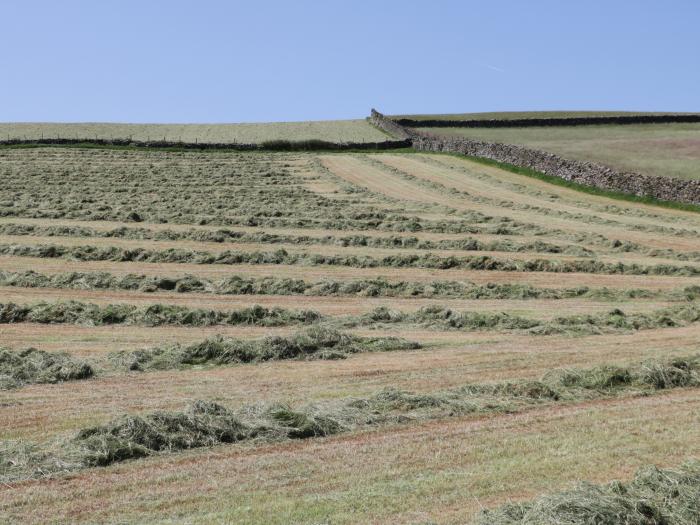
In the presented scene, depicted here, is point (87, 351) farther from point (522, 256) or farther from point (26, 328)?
point (522, 256)

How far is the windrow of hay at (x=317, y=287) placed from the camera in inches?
Answer: 830

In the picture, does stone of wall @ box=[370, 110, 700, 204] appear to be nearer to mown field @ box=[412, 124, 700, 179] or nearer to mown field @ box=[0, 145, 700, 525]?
mown field @ box=[412, 124, 700, 179]

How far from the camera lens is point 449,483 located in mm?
8766

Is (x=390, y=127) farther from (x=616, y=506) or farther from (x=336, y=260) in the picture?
(x=616, y=506)

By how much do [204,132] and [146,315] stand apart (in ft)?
253

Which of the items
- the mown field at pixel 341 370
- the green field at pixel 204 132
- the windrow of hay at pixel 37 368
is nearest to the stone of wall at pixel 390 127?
the green field at pixel 204 132

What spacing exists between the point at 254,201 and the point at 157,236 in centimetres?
1129

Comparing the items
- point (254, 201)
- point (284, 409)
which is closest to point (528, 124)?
point (254, 201)

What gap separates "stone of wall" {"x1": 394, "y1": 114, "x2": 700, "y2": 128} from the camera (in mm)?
92875

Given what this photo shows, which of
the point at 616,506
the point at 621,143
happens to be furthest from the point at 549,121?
the point at 616,506

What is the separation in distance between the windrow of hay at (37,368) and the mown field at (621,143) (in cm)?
4067

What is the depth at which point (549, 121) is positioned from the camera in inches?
3848

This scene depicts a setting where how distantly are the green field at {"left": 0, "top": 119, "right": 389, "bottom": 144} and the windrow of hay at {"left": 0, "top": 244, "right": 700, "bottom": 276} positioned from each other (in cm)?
5579

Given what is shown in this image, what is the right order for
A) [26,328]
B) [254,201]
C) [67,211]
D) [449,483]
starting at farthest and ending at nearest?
[254,201], [67,211], [26,328], [449,483]
